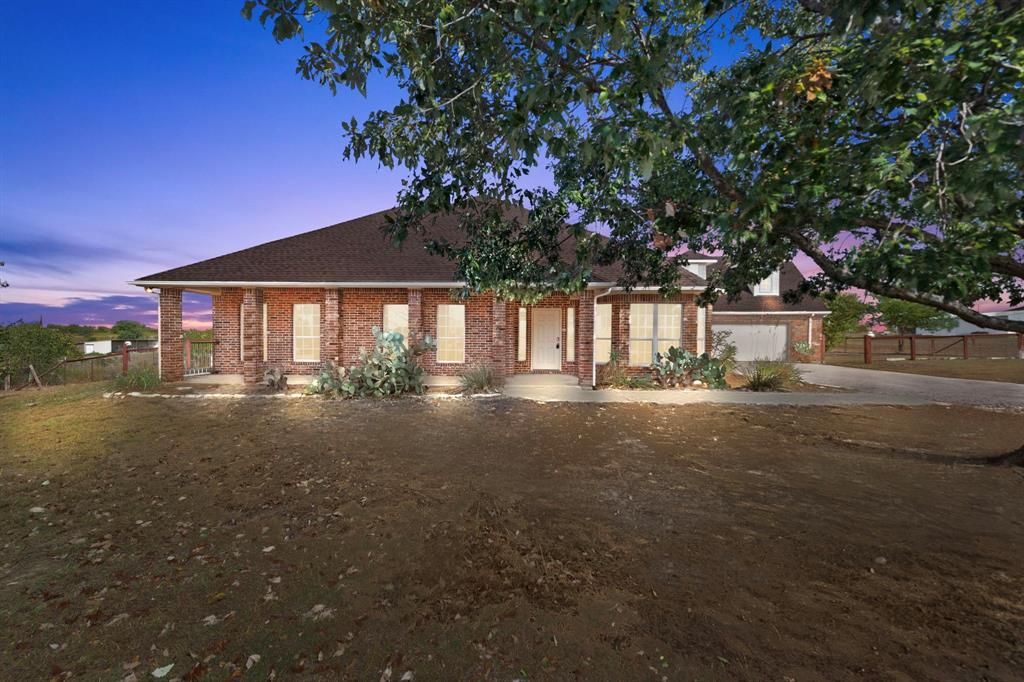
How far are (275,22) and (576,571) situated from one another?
15.2 ft

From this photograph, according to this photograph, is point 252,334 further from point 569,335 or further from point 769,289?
point 769,289

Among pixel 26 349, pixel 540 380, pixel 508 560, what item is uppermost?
pixel 26 349

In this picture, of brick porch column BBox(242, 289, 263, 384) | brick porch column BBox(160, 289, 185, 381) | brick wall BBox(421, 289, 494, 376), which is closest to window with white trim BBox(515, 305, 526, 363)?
brick wall BBox(421, 289, 494, 376)

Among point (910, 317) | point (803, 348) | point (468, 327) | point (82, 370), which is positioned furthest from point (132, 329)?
point (910, 317)

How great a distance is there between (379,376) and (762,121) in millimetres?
9523

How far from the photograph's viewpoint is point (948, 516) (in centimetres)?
437

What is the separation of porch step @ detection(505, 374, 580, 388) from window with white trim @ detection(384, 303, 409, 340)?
392 cm

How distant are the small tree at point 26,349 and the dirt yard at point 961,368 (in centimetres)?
3141

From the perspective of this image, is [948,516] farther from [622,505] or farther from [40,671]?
[40,671]

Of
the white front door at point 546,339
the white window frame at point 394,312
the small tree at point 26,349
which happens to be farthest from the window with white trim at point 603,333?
the small tree at point 26,349

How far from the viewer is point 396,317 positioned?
14.6 meters

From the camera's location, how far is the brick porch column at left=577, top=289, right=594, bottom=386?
12812 millimetres

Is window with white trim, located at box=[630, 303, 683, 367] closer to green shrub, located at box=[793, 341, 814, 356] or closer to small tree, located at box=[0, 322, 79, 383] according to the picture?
green shrub, located at box=[793, 341, 814, 356]

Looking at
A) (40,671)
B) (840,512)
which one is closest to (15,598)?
(40,671)
